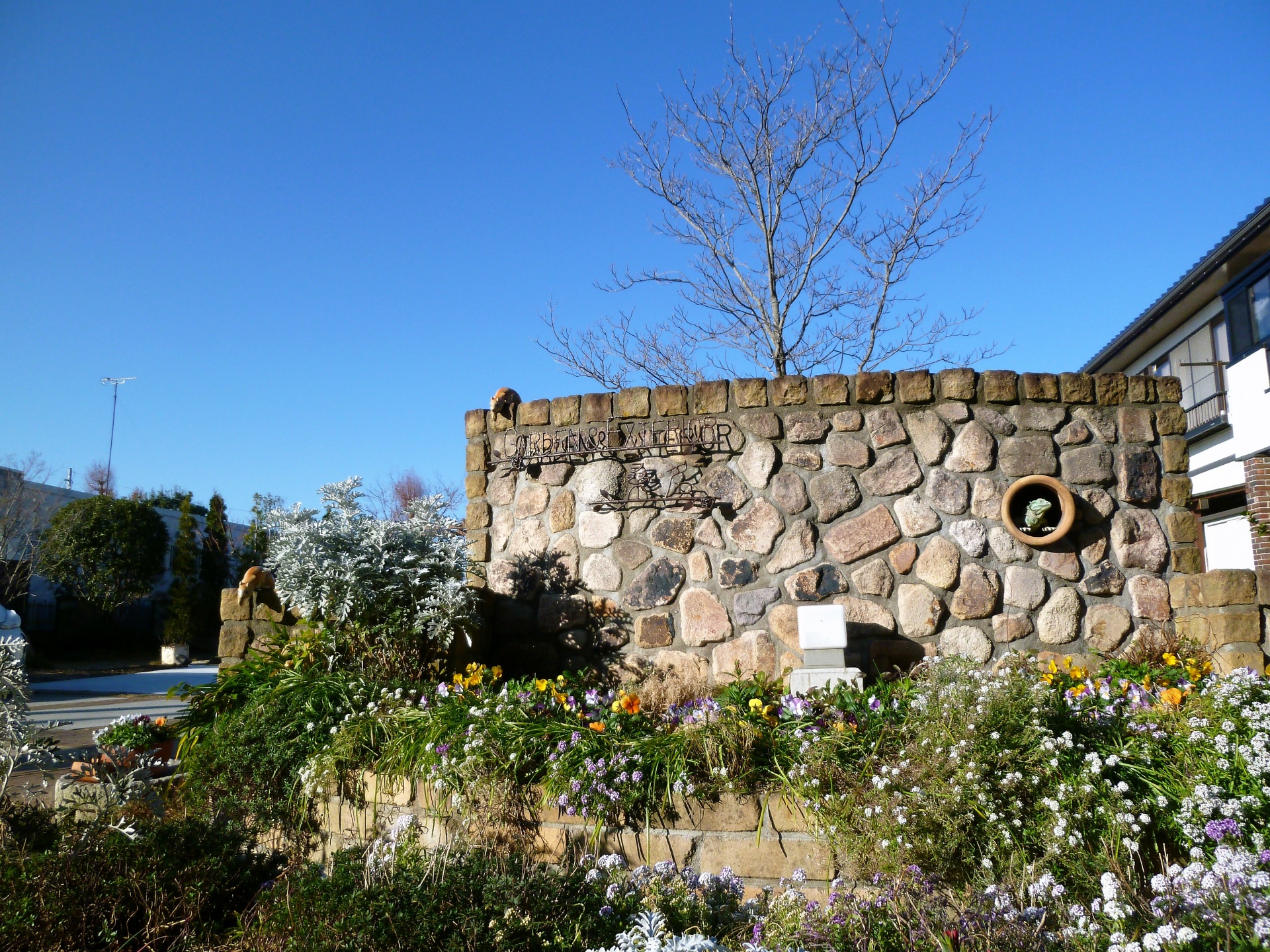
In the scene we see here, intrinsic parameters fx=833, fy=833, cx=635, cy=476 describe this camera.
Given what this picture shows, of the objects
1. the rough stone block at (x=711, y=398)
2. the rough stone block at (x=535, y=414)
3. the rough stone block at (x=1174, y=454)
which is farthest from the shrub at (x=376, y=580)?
the rough stone block at (x=1174, y=454)

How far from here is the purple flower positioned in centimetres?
231

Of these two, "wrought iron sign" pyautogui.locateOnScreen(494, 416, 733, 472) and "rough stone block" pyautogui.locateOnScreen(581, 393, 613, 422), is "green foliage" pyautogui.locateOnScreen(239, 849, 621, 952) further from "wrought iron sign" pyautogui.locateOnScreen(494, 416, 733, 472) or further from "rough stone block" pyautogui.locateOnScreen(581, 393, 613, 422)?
"rough stone block" pyautogui.locateOnScreen(581, 393, 613, 422)

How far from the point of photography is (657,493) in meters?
5.18

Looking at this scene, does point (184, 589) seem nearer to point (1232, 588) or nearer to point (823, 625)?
point (823, 625)

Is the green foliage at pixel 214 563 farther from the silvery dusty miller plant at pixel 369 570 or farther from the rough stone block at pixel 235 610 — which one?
the silvery dusty miller plant at pixel 369 570

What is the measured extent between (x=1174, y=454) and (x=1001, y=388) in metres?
1.06

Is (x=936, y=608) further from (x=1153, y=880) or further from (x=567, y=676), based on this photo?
(x=1153, y=880)

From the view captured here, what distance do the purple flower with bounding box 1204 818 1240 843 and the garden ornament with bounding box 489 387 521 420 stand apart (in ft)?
14.0

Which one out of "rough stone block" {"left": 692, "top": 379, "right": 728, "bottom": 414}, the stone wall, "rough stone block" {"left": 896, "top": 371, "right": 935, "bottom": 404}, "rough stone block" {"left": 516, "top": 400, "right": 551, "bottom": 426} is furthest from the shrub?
"rough stone block" {"left": 896, "top": 371, "right": 935, "bottom": 404}

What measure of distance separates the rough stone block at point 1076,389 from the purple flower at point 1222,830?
10.2ft

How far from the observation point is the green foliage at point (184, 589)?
59.3 feet

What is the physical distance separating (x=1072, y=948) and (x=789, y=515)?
3230 mm

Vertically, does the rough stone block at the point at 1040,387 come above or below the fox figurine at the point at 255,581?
above

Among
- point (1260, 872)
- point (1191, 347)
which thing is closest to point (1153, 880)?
point (1260, 872)
